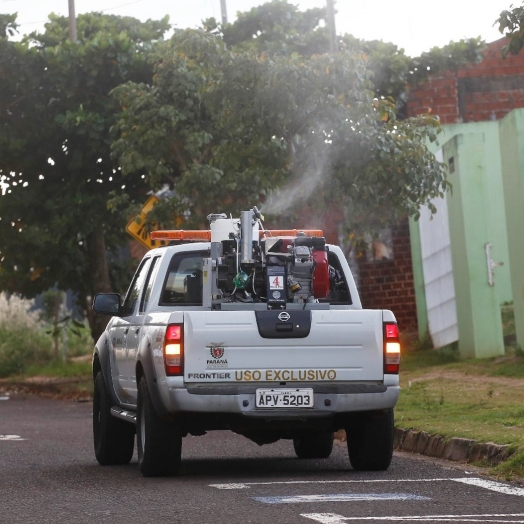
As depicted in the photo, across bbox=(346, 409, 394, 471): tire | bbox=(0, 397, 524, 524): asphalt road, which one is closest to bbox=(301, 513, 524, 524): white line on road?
bbox=(0, 397, 524, 524): asphalt road

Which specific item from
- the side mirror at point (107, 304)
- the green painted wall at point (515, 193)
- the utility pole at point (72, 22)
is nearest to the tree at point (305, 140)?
the green painted wall at point (515, 193)

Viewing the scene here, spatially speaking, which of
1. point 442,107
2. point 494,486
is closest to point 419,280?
point 442,107

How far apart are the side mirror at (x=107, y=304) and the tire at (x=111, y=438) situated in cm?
82

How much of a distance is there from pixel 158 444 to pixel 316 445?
2205 mm

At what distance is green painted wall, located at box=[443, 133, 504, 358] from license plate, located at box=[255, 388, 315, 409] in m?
11.0

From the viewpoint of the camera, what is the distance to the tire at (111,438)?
38.6 feet

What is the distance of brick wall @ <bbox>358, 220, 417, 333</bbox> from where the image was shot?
25625 mm

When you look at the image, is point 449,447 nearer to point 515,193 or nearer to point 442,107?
point 515,193

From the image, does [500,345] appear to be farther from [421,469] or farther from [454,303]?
[421,469]

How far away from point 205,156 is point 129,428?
369 inches

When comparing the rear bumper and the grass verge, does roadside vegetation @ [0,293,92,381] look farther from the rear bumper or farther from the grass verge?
the rear bumper

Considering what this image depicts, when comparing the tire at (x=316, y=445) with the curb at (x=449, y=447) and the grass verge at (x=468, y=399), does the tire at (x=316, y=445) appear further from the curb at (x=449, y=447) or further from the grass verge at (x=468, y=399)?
the grass verge at (x=468, y=399)

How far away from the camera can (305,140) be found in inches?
683

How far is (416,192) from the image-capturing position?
57.5 ft
